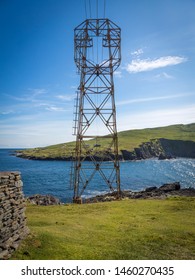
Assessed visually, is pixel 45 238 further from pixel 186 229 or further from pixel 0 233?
pixel 186 229

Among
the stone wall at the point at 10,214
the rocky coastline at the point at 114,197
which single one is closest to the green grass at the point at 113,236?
the stone wall at the point at 10,214

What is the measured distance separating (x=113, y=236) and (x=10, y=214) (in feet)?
23.4

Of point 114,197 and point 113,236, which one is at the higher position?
point 113,236

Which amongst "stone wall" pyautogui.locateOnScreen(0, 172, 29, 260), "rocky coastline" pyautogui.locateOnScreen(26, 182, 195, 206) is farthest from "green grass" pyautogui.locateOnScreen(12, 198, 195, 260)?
"rocky coastline" pyautogui.locateOnScreen(26, 182, 195, 206)

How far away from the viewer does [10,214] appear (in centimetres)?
1362

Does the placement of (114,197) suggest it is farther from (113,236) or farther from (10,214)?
(10,214)

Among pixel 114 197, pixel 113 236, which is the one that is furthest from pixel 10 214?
pixel 114 197

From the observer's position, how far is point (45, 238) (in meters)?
14.9

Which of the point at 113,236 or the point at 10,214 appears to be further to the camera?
the point at 113,236

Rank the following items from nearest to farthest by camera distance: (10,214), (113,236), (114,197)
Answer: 1. (10,214)
2. (113,236)
3. (114,197)

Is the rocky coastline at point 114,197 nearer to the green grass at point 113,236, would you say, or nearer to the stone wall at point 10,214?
the green grass at point 113,236

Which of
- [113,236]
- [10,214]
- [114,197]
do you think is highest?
[10,214]
